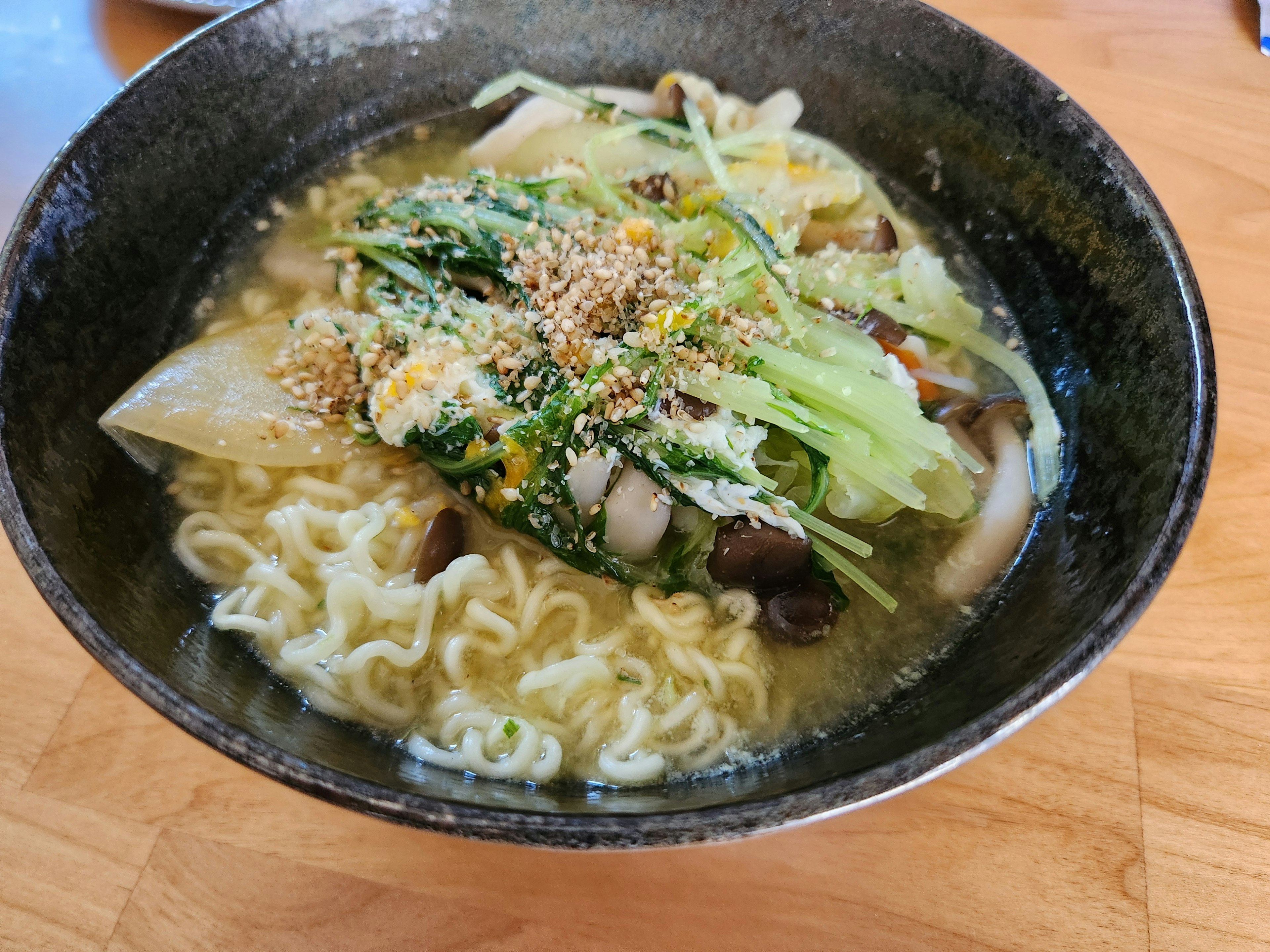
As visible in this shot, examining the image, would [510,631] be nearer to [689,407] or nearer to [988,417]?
[689,407]

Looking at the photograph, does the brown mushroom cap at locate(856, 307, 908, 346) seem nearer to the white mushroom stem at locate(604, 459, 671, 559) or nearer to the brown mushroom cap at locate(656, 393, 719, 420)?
the brown mushroom cap at locate(656, 393, 719, 420)

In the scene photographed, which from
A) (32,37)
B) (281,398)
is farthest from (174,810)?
(32,37)

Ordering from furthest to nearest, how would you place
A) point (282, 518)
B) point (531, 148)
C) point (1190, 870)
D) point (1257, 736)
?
point (531, 148) → point (282, 518) → point (1257, 736) → point (1190, 870)

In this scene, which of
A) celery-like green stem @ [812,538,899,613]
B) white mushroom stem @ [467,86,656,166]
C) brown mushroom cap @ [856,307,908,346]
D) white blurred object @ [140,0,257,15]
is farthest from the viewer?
white blurred object @ [140,0,257,15]

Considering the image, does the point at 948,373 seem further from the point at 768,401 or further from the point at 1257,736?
the point at 1257,736

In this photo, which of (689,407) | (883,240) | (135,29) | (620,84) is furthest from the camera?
(135,29)

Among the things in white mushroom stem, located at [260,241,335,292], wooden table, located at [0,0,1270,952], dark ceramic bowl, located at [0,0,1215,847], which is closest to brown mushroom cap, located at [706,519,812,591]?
dark ceramic bowl, located at [0,0,1215,847]

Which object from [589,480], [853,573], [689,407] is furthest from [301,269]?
[853,573]
